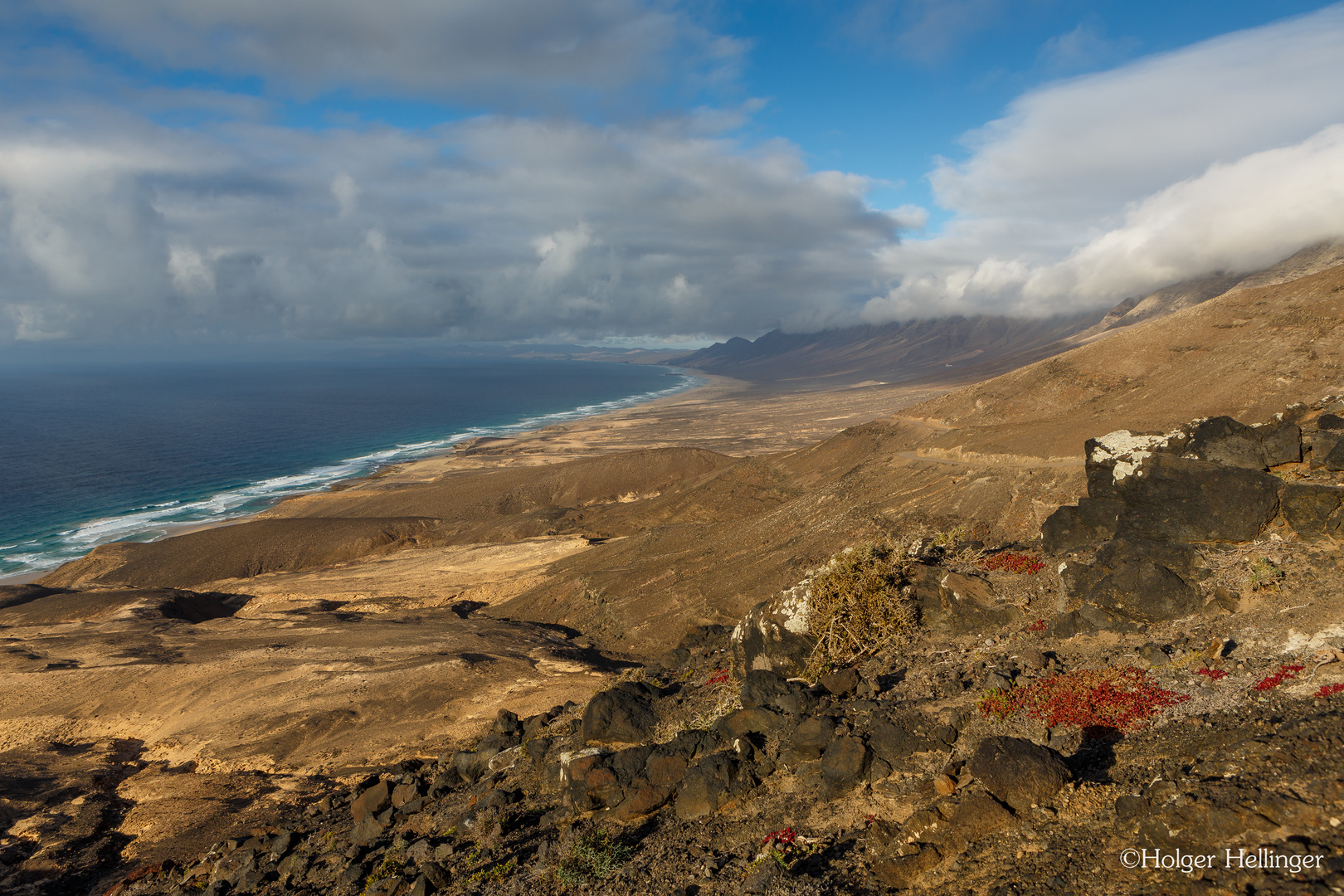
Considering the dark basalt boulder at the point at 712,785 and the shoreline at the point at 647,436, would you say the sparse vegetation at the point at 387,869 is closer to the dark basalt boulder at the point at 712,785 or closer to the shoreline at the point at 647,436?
the dark basalt boulder at the point at 712,785

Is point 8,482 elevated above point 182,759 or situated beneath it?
elevated above

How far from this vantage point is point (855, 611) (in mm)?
10438

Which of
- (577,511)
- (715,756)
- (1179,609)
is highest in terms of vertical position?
(1179,609)

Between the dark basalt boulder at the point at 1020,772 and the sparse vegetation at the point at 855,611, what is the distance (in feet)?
12.7

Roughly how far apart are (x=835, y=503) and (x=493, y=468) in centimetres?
5229

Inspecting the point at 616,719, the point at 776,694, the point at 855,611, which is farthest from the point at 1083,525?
the point at 616,719

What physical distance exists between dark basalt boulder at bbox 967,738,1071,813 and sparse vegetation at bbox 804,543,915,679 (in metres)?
3.87

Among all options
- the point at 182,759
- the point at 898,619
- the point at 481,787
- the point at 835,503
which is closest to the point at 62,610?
the point at 182,759

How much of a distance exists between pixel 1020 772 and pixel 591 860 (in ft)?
14.9

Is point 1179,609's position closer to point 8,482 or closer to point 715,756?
point 715,756

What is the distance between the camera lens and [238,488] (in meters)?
68.1

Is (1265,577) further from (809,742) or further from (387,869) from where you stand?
(387,869)

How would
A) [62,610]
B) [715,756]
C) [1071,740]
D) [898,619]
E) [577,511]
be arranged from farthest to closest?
[577,511] < [62,610] < [898,619] < [715,756] < [1071,740]

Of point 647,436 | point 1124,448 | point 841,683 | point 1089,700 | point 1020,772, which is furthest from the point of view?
point 647,436
